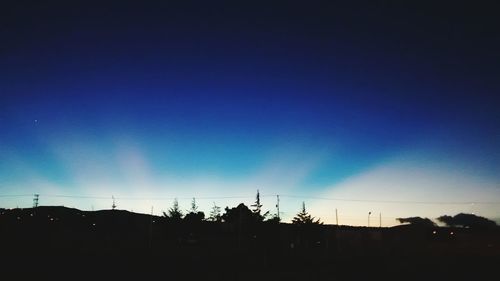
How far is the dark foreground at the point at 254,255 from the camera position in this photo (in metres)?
29.8

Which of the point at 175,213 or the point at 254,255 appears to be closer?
the point at 254,255

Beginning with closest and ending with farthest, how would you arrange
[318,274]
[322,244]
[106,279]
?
[106,279] < [318,274] < [322,244]

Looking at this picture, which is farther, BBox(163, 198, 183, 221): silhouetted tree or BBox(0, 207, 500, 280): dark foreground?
BBox(163, 198, 183, 221): silhouetted tree

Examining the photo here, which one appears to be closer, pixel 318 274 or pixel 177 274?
pixel 177 274

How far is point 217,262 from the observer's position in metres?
37.0

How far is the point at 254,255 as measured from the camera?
42.8 meters

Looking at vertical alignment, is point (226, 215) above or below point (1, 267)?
above

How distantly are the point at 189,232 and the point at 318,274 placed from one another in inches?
1721

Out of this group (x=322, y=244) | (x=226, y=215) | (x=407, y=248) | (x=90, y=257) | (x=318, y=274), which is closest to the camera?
(x=318, y=274)

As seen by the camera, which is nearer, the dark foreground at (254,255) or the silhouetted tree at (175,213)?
the dark foreground at (254,255)

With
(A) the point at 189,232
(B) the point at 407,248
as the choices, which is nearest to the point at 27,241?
(A) the point at 189,232

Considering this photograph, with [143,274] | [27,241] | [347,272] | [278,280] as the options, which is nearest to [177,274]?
[143,274]

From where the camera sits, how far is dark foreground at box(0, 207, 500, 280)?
29844mm

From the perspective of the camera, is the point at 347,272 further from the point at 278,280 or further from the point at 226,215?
the point at 226,215
